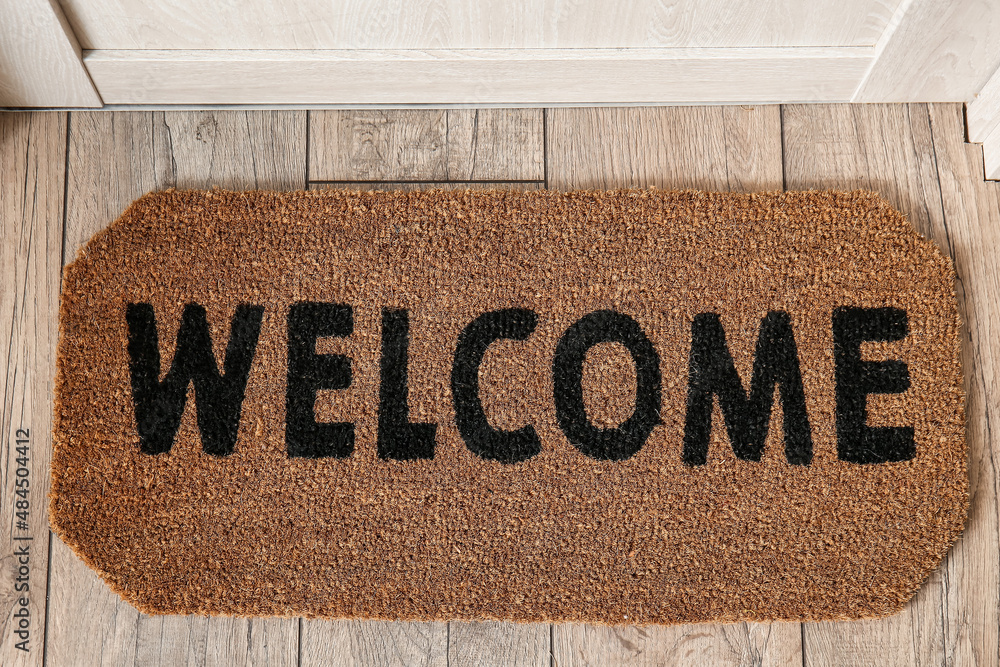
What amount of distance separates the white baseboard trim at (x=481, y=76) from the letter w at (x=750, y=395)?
1.09 ft

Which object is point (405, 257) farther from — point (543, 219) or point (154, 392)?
point (154, 392)

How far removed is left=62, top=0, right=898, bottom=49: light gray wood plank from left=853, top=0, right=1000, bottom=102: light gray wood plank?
3cm

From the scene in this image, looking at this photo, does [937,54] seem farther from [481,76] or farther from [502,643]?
[502,643]

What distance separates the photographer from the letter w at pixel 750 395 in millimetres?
861

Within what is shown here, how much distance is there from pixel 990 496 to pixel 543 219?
2.30 ft

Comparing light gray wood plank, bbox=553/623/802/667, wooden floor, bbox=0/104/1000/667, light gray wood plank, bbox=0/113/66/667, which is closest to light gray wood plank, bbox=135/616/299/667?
wooden floor, bbox=0/104/1000/667

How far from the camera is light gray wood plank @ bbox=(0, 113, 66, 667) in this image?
88cm

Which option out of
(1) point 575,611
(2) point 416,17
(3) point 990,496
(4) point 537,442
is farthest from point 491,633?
(2) point 416,17

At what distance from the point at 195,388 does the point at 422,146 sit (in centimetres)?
45

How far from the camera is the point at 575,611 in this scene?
2.80 feet

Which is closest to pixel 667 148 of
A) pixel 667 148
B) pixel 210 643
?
pixel 667 148

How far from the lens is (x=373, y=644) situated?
2.88ft

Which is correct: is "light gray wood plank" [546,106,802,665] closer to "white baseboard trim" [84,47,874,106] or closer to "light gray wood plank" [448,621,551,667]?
"white baseboard trim" [84,47,874,106]

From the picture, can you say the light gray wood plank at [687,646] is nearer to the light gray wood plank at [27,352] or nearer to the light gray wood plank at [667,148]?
the light gray wood plank at [667,148]
